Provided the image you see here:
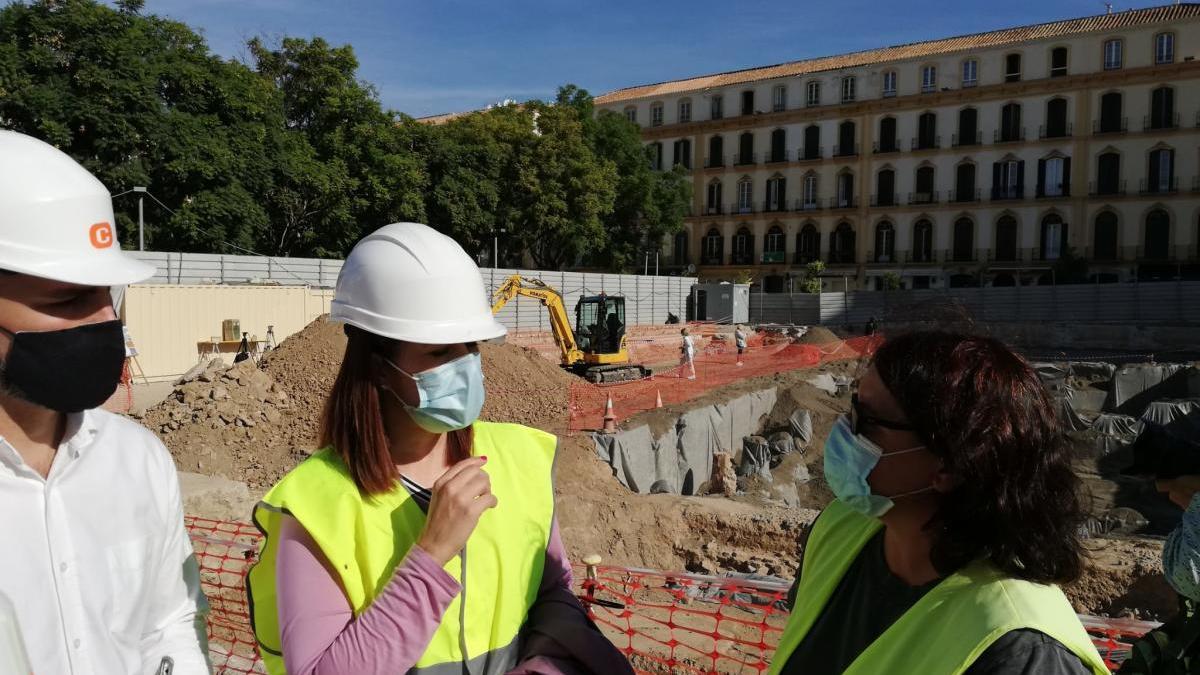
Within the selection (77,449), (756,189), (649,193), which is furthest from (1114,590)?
(756,189)

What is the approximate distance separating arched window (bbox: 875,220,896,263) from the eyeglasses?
155 feet

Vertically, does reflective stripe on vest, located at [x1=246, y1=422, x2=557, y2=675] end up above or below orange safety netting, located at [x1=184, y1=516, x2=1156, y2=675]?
above

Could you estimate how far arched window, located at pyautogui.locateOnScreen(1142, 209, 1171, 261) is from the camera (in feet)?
133

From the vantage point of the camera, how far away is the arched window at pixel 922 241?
1785 inches

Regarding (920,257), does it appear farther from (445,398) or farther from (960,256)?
(445,398)

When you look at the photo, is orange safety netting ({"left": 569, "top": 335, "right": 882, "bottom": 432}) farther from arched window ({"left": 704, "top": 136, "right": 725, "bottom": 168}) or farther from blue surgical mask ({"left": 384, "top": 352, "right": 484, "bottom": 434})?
arched window ({"left": 704, "top": 136, "right": 725, "bottom": 168})

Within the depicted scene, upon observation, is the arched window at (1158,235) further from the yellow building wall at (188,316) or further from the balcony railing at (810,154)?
the yellow building wall at (188,316)

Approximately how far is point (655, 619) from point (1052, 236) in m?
44.7

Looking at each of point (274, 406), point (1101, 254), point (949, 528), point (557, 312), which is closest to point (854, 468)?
point (949, 528)

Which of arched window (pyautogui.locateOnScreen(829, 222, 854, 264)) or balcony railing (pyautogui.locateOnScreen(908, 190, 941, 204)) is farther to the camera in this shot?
arched window (pyautogui.locateOnScreen(829, 222, 854, 264))

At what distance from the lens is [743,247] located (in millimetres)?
50031

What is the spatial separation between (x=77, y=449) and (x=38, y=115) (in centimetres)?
2303

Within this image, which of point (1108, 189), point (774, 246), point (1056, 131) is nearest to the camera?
point (1108, 189)

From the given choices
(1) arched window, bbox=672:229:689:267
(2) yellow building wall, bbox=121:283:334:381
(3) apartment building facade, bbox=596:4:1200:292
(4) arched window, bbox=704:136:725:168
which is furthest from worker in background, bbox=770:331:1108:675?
(4) arched window, bbox=704:136:725:168
